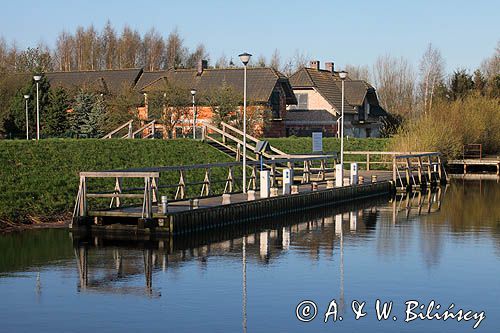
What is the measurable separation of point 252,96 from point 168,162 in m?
28.3

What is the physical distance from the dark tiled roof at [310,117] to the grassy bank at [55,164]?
33.9m

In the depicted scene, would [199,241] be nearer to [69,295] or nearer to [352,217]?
[69,295]

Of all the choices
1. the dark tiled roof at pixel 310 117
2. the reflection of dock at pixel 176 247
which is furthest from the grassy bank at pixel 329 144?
the reflection of dock at pixel 176 247

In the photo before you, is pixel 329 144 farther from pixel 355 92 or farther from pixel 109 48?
pixel 109 48

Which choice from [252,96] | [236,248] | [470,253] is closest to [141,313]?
[236,248]

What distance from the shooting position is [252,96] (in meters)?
66.8

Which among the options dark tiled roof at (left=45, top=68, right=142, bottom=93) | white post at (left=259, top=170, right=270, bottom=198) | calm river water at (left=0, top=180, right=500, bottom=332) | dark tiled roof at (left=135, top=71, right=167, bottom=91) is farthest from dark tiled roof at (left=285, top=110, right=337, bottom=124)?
calm river water at (left=0, top=180, right=500, bottom=332)

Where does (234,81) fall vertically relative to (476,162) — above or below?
above

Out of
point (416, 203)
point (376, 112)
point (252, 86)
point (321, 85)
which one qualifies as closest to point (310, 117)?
point (321, 85)

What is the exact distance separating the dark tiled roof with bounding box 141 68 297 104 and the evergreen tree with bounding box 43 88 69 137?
32.1 ft

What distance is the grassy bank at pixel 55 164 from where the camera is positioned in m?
27.0

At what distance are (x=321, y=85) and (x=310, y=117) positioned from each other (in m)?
4.06

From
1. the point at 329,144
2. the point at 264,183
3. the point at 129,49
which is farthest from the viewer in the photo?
the point at 129,49

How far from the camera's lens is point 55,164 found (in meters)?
31.8
